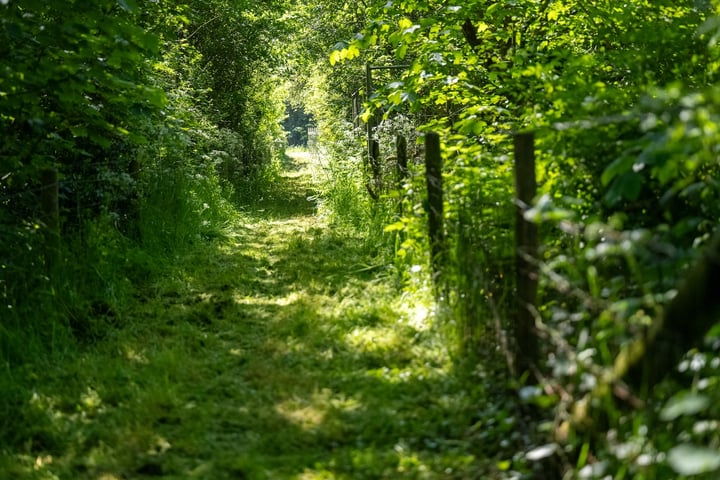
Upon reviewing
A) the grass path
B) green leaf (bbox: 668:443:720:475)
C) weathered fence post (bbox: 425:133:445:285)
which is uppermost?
weathered fence post (bbox: 425:133:445:285)

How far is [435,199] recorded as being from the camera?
554 cm

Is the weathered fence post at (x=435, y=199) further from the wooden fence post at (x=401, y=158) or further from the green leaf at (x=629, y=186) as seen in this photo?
the wooden fence post at (x=401, y=158)

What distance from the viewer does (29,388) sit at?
15.7 ft

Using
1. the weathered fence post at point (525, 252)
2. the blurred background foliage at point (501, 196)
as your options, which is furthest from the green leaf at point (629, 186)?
the weathered fence post at point (525, 252)

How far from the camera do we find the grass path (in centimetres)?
369

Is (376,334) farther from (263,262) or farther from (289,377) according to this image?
(263,262)

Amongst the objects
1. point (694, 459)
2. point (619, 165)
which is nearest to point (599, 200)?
point (619, 165)

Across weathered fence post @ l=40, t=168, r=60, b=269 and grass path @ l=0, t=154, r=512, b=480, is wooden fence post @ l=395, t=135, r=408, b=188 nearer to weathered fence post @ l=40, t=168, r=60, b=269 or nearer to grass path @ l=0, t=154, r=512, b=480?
grass path @ l=0, t=154, r=512, b=480

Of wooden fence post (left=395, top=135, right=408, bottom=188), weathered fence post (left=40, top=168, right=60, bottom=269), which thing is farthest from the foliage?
weathered fence post (left=40, top=168, right=60, bottom=269)

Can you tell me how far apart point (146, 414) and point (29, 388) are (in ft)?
3.52

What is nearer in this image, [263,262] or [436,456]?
[436,456]

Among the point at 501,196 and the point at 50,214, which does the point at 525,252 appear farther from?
the point at 50,214

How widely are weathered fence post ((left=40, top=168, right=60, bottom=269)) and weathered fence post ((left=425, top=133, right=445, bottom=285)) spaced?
3.33 meters

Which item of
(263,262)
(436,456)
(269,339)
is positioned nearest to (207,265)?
(263,262)
